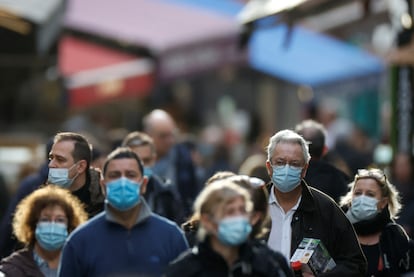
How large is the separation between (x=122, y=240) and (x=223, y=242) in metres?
0.90

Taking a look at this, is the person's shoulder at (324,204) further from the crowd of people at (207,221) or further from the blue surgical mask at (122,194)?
the blue surgical mask at (122,194)

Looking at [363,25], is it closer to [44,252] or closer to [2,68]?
[2,68]

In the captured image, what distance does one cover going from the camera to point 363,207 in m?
10.6

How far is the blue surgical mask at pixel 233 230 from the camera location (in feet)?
26.9

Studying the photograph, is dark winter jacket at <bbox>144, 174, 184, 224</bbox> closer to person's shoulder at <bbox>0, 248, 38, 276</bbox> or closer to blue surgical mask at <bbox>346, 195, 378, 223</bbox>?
blue surgical mask at <bbox>346, 195, 378, 223</bbox>

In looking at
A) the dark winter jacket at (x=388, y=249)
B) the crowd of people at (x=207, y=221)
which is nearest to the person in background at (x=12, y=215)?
the crowd of people at (x=207, y=221)

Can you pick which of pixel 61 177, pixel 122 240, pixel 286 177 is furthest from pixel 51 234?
pixel 286 177

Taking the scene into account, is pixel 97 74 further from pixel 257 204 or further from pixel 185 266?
pixel 185 266

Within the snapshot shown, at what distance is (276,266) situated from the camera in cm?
847

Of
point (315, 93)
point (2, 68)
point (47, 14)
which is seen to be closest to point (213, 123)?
point (315, 93)

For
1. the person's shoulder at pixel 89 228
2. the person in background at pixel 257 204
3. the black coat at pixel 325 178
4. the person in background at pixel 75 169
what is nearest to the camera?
the person in background at pixel 257 204

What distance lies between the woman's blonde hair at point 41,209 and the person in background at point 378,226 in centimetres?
192

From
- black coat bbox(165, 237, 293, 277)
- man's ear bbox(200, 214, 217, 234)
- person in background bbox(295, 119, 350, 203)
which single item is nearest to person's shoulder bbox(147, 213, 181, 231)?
black coat bbox(165, 237, 293, 277)

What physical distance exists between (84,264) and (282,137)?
1.75 metres
